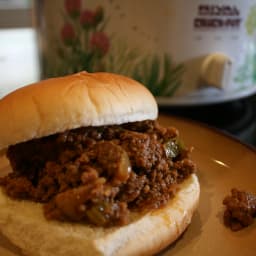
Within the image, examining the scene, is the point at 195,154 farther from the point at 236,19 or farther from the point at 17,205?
the point at 17,205

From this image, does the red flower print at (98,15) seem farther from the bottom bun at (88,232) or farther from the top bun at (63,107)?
the bottom bun at (88,232)

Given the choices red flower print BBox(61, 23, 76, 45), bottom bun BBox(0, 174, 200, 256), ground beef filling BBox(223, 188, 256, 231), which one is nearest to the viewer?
bottom bun BBox(0, 174, 200, 256)

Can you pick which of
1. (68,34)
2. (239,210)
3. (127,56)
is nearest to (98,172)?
(239,210)

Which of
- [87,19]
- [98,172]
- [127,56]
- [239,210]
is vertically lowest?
[239,210]

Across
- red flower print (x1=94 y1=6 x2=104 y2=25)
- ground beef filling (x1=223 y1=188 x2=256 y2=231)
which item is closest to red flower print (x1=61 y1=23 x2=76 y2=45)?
red flower print (x1=94 y1=6 x2=104 y2=25)

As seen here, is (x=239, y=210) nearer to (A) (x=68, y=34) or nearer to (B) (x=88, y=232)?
(B) (x=88, y=232)

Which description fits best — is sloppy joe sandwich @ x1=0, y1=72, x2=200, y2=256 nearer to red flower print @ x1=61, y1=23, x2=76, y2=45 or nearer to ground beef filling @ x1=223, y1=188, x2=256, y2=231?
ground beef filling @ x1=223, y1=188, x2=256, y2=231

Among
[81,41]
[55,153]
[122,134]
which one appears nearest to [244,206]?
[122,134]
